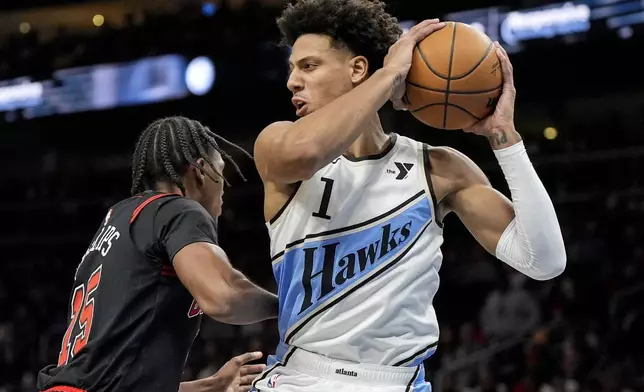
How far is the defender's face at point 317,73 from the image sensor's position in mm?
2828

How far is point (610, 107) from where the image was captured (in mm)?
12898

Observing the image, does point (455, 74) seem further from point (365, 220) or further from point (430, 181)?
point (365, 220)

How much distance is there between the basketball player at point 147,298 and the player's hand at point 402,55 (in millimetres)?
785

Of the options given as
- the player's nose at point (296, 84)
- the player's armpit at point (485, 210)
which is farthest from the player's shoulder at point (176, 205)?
the player's armpit at point (485, 210)

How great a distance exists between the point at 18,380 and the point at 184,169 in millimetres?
10917

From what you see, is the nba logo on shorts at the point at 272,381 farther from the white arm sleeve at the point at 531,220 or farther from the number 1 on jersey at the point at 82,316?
the white arm sleeve at the point at 531,220

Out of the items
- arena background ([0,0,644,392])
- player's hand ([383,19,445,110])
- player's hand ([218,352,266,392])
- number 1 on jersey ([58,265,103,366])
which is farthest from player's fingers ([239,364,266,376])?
arena background ([0,0,644,392])

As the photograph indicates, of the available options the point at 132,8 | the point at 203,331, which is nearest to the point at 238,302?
the point at 203,331

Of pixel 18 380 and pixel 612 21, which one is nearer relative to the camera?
pixel 612 21

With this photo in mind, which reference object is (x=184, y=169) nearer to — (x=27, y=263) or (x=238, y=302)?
(x=238, y=302)

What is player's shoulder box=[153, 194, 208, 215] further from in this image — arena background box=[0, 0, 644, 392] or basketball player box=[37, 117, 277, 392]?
arena background box=[0, 0, 644, 392]

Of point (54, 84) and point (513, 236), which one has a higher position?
point (513, 236)

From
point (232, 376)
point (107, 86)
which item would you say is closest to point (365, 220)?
point (232, 376)

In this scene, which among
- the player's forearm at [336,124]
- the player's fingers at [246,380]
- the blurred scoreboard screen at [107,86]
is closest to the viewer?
the player's forearm at [336,124]
